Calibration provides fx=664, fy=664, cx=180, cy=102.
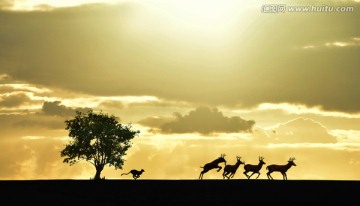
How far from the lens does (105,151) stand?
90.1m
